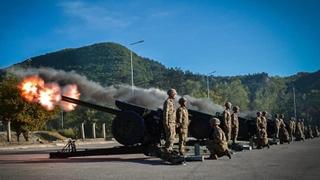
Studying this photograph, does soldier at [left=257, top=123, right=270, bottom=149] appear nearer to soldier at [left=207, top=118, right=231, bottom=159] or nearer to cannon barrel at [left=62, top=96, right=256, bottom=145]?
cannon barrel at [left=62, top=96, right=256, bottom=145]

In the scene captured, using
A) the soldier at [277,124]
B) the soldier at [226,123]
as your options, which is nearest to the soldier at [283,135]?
the soldier at [277,124]

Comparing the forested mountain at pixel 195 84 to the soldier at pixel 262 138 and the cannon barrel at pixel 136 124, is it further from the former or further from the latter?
the cannon barrel at pixel 136 124

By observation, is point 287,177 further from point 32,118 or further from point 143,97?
point 32,118

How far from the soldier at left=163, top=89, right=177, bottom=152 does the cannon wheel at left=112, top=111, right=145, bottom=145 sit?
1.94m

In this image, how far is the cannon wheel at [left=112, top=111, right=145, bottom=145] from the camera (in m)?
16.4

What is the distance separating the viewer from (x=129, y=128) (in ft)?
54.4

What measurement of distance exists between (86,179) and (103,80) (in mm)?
146924

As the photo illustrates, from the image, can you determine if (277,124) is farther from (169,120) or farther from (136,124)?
(169,120)

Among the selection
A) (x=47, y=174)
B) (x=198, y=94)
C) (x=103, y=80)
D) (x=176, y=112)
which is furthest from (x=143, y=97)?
(x=103, y=80)

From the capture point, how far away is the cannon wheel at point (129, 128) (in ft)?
53.9

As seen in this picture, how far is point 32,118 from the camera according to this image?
147 ft

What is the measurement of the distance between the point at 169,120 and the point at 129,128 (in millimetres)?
2411

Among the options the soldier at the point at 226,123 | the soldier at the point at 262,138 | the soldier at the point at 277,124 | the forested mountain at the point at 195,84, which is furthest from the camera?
the forested mountain at the point at 195,84

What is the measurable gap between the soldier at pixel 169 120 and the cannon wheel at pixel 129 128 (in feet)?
6.35
